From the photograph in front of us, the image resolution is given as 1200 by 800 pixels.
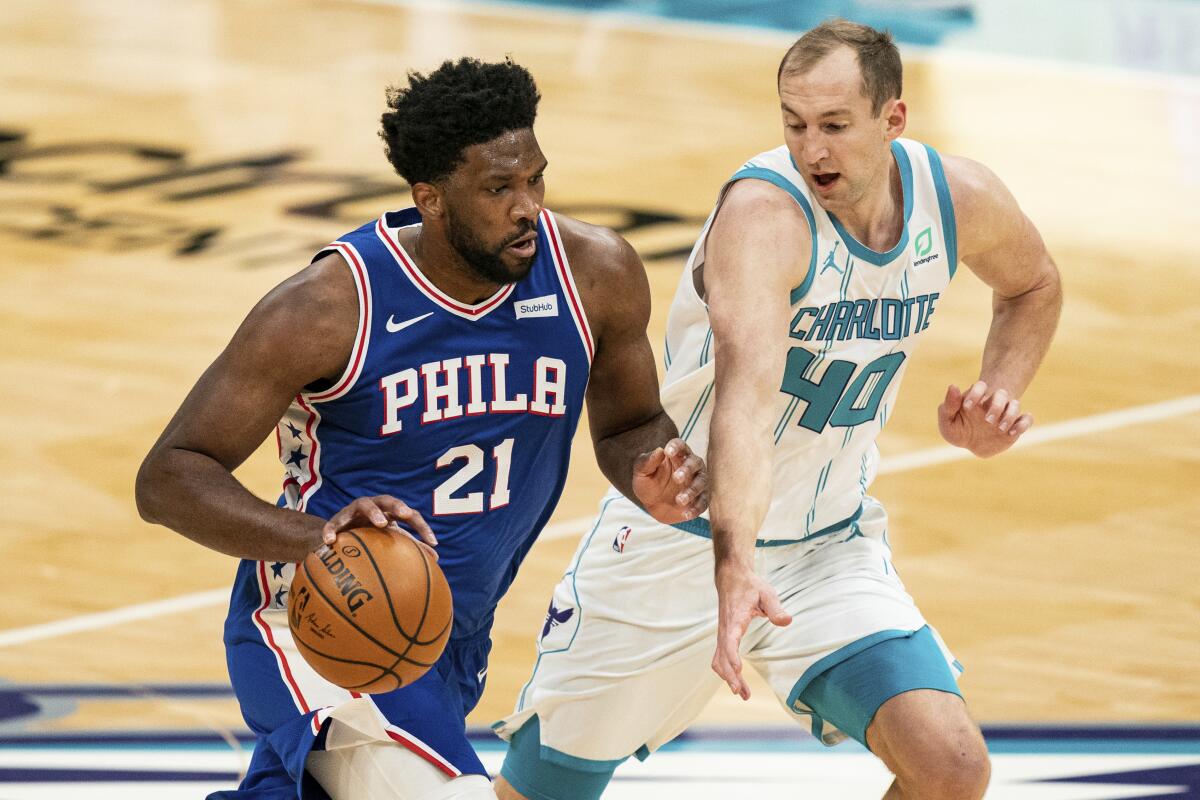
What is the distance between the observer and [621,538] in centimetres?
536

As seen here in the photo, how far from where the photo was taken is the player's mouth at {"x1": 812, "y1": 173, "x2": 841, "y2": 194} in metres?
4.77

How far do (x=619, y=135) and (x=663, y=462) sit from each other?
9.85m

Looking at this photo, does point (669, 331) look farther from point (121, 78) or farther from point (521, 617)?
point (121, 78)

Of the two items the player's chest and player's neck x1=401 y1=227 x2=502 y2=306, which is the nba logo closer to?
the player's chest

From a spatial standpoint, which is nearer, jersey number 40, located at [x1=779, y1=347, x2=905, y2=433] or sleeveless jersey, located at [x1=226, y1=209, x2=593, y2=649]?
sleeveless jersey, located at [x1=226, y1=209, x2=593, y2=649]

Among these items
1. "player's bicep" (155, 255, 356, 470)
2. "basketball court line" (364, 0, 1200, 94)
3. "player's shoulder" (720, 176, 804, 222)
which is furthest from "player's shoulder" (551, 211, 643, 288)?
"basketball court line" (364, 0, 1200, 94)

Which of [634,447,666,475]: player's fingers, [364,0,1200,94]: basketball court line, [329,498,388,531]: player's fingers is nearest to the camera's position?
[329,498,388,531]: player's fingers

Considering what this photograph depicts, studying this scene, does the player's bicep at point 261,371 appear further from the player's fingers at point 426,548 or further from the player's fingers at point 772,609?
→ the player's fingers at point 772,609

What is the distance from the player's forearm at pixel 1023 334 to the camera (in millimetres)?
5426

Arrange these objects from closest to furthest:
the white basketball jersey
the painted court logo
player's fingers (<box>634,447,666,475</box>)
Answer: player's fingers (<box>634,447,666,475</box>)
the white basketball jersey
the painted court logo

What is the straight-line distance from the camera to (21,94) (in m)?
15.3

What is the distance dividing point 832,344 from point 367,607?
1.38 m

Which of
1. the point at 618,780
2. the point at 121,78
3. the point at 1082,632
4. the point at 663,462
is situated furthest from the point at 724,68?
the point at 663,462

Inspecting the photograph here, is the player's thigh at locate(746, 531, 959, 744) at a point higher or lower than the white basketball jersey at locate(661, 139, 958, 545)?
lower
